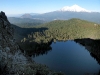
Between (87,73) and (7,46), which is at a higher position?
(7,46)

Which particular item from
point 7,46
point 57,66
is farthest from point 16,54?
point 57,66

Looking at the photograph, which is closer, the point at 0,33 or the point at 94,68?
the point at 0,33

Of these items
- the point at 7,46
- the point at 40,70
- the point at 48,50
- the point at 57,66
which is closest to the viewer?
the point at 40,70

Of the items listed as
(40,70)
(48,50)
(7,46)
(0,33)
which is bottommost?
(48,50)

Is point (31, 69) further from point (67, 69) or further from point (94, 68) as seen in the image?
point (94, 68)

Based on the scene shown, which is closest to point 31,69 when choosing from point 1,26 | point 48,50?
point 1,26

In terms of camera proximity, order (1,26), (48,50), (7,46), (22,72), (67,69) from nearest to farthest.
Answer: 1. (22,72)
2. (7,46)
3. (1,26)
4. (67,69)
5. (48,50)
